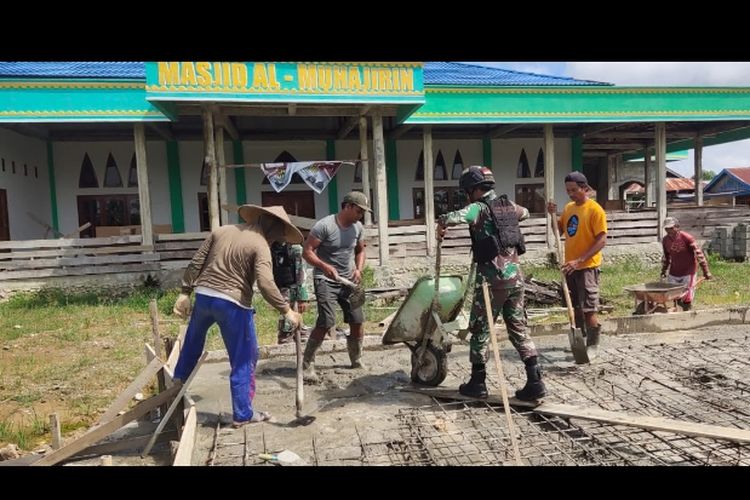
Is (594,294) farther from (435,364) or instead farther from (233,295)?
(233,295)

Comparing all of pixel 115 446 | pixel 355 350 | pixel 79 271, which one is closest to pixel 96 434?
pixel 115 446

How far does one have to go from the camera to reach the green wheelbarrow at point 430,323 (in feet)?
15.5

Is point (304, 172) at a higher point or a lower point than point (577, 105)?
lower

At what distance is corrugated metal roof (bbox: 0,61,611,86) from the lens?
1212 cm

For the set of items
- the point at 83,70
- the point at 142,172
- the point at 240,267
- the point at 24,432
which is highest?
the point at 83,70

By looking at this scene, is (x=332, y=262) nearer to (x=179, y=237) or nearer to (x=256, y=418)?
(x=256, y=418)

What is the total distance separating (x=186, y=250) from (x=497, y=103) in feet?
26.7

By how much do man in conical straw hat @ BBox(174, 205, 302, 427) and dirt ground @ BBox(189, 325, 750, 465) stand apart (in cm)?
37

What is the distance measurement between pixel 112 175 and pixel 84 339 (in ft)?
26.7

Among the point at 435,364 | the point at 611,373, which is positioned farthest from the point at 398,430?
the point at 611,373

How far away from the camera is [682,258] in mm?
7434

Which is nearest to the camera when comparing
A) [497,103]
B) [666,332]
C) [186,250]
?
[666,332]

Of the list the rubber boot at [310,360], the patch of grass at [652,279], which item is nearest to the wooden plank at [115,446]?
the rubber boot at [310,360]
